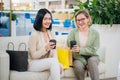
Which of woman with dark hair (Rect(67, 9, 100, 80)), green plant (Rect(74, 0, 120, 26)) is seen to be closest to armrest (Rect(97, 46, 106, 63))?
woman with dark hair (Rect(67, 9, 100, 80))

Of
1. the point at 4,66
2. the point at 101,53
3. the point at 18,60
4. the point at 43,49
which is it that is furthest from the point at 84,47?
the point at 4,66

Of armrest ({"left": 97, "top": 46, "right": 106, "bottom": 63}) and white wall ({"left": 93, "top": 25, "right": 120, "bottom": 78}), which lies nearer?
armrest ({"left": 97, "top": 46, "right": 106, "bottom": 63})

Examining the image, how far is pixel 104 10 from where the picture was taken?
4258mm

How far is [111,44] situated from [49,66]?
1778 mm

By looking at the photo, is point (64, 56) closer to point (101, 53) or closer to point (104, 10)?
point (101, 53)

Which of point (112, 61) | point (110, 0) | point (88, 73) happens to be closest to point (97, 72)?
point (88, 73)

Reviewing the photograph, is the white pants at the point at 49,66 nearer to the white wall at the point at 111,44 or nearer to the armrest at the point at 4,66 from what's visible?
the armrest at the point at 4,66

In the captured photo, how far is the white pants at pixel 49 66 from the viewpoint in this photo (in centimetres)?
286

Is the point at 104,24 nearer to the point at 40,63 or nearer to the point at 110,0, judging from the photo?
the point at 110,0

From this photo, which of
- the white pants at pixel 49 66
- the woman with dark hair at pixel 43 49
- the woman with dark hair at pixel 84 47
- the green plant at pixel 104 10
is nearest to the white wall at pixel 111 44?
the green plant at pixel 104 10

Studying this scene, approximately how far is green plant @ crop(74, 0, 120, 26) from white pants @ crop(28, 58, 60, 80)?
1.64 meters

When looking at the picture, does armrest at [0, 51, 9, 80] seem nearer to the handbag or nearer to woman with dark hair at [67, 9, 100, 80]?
the handbag

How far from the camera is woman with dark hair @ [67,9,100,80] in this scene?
3182 millimetres

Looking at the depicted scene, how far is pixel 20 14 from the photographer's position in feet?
17.0
